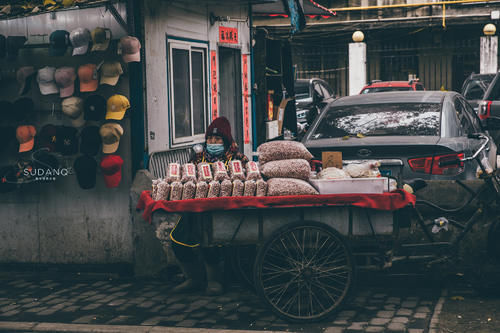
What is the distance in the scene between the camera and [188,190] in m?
5.89

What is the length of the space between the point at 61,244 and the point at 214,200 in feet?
8.61

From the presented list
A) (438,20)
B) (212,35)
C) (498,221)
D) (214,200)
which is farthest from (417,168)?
(438,20)

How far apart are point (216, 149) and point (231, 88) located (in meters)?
4.85

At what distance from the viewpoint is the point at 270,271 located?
19.1ft

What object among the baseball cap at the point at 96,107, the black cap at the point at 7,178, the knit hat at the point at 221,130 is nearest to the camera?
the knit hat at the point at 221,130

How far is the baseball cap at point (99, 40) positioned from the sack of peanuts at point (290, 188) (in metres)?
2.55

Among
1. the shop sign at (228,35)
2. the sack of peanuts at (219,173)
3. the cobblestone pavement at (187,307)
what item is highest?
the shop sign at (228,35)

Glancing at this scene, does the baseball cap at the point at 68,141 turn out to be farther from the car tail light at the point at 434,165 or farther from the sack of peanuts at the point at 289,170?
the car tail light at the point at 434,165

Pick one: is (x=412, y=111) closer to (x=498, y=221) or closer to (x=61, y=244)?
(x=498, y=221)

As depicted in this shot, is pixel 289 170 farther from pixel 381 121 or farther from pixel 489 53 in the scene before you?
pixel 489 53

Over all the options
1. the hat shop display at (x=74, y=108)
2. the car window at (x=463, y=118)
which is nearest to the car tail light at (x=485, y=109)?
the car window at (x=463, y=118)

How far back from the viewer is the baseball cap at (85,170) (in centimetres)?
742

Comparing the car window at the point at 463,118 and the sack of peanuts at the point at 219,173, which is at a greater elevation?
the car window at the point at 463,118

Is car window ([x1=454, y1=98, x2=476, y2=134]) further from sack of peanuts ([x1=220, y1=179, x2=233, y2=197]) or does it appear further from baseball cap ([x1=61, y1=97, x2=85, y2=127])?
baseball cap ([x1=61, y1=97, x2=85, y2=127])
